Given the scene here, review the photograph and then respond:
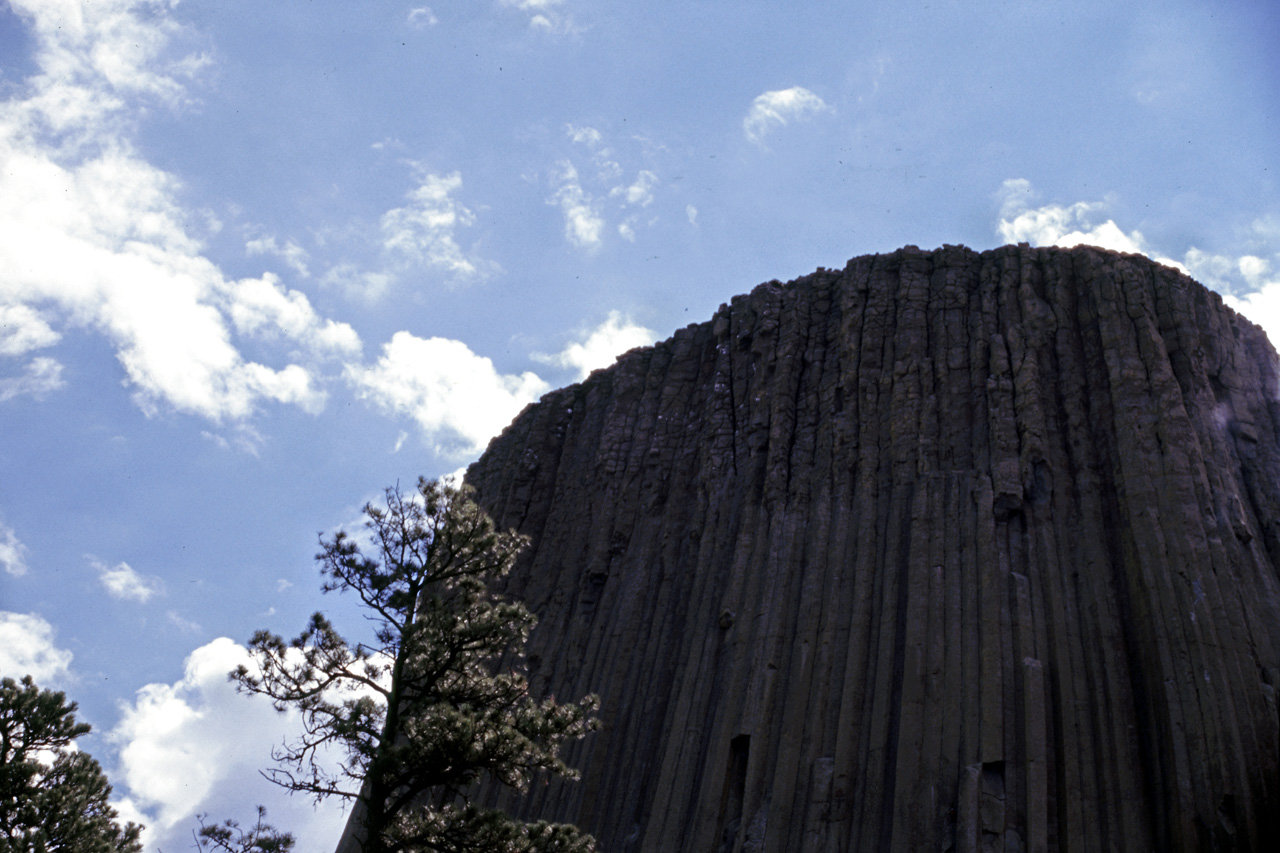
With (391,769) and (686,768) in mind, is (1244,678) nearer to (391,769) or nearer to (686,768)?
(686,768)

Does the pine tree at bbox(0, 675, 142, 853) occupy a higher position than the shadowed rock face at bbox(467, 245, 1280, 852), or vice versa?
the shadowed rock face at bbox(467, 245, 1280, 852)

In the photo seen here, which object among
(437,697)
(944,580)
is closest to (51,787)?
(437,697)

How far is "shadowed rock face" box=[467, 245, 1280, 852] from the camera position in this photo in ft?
68.5

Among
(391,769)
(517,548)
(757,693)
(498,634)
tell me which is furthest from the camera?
(757,693)

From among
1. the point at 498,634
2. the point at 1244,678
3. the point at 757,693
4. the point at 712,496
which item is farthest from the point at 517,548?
the point at 712,496

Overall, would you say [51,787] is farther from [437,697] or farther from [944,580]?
[944,580]

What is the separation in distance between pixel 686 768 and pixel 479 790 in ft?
31.2

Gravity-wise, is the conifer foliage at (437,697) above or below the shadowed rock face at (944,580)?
below

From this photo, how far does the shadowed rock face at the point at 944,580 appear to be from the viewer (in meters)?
20.9

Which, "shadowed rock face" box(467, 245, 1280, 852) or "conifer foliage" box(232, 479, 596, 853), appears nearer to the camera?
"conifer foliage" box(232, 479, 596, 853)

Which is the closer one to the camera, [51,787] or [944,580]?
[51,787]

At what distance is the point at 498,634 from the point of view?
43.6 ft

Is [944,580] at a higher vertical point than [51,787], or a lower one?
higher

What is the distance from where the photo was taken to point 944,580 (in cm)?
2478
